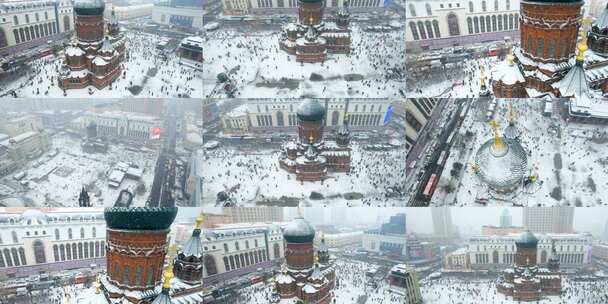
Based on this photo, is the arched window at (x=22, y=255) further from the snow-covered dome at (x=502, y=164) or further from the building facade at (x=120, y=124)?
the snow-covered dome at (x=502, y=164)

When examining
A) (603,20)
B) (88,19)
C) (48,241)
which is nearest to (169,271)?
(48,241)

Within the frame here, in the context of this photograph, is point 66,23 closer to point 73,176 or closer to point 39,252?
point 73,176

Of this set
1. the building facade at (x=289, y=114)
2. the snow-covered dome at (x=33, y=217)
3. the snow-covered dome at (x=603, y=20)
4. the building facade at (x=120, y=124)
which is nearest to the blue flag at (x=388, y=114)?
the building facade at (x=289, y=114)

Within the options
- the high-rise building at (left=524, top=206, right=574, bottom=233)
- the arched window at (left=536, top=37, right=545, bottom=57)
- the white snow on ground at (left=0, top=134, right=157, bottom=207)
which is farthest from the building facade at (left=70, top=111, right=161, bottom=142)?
the high-rise building at (left=524, top=206, right=574, bottom=233)

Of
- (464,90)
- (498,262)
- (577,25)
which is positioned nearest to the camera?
(577,25)

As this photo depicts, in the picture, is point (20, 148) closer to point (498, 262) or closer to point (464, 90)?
point (464, 90)

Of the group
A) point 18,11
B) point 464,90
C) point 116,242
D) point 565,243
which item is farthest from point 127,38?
point 565,243
